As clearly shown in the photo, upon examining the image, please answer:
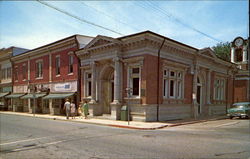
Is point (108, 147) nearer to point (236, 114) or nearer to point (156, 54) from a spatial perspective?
point (156, 54)

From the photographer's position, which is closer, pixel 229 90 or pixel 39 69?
pixel 229 90

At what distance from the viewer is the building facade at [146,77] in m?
14.9

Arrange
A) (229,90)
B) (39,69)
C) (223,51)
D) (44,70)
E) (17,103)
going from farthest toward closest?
1. (223,51)
2. (17,103)
3. (39,69)
4. (229,90)
5. (44,70)

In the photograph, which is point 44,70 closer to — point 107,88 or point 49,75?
point 49,75

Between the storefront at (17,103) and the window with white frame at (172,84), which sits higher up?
the window with white frame at (172,84)

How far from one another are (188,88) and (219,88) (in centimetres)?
765

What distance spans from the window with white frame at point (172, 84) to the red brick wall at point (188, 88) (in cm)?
57

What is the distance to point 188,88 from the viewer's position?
18.5 metres

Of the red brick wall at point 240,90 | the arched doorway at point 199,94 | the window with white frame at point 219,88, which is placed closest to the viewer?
the arched doorway at point 199,94

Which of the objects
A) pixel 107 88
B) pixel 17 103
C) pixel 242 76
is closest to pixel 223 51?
pixel 242 76

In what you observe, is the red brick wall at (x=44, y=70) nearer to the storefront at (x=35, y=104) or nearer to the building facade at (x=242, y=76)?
the storefront at (x=35, y=104)

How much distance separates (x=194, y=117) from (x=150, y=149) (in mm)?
12585

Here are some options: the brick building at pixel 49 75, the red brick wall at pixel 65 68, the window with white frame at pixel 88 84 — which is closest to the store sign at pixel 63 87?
the brick building at pixel 49 75

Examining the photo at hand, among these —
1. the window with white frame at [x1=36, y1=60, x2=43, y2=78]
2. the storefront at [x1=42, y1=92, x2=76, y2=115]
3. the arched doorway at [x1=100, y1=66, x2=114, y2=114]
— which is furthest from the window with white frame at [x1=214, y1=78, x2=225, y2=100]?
the window with white frame at [x1=36, y1=60, x2=43, y2=78]
